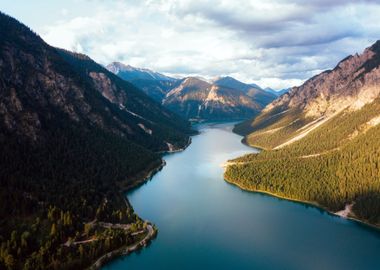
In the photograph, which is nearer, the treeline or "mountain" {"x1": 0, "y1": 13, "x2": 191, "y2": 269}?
the treeline

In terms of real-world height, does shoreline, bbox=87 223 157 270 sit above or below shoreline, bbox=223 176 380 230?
below

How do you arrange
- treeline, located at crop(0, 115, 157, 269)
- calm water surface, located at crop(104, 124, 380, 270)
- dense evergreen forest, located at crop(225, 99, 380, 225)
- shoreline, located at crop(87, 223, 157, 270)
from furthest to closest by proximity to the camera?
dense evergreen forest, located at crop(225, 99, 380, 225), calm water surface, located at crop(104, 124, 380, 270), shoreline, located at crop(87, 223, 157, 270), treeline, located at crop(0, 115, 157, 269)

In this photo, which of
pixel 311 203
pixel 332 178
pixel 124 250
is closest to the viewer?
pixel 124 250

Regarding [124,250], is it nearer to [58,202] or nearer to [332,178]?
[58,202]

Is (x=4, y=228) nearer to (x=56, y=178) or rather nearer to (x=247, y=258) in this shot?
(x=56, y=178)

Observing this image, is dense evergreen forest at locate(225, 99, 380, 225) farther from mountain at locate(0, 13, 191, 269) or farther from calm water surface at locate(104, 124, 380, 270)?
mountain at locate(0, 13, 191, 269)

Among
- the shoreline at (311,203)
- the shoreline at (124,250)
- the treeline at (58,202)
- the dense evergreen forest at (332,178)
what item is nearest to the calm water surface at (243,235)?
the shoreline at (124,250)

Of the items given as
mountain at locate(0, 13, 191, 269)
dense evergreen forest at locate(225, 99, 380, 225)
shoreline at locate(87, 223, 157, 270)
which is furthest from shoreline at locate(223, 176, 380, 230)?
shoreline at locate(87, 223, 157, 270)

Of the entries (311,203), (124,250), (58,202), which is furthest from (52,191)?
(311,203)

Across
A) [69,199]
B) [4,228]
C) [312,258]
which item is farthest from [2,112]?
[312,258]
